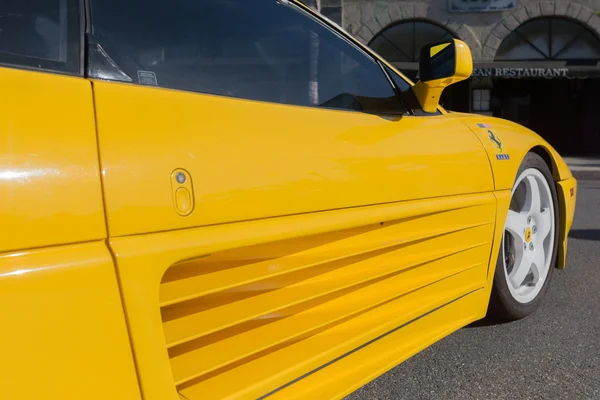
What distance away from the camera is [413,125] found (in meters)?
2.12

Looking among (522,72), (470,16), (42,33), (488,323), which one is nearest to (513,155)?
(488,323)

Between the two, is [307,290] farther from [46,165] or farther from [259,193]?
[46,165]

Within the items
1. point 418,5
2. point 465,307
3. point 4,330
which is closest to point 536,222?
point 465,307

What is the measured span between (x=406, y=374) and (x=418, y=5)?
14278 mm

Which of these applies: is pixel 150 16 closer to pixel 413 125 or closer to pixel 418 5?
pixel 413 125

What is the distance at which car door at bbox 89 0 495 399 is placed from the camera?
1196 mm

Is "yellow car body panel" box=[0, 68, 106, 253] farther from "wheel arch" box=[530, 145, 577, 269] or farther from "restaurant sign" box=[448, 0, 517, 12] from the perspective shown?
"restaurant sign" box=[448, 0, 517, 12]

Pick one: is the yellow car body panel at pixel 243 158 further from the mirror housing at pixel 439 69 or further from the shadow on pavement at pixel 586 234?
the shadow on pavement at pixel 586 234

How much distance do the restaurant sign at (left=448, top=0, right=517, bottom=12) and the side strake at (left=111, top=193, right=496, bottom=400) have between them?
1420 centimetres

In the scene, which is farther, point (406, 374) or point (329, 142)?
point (406, 374)

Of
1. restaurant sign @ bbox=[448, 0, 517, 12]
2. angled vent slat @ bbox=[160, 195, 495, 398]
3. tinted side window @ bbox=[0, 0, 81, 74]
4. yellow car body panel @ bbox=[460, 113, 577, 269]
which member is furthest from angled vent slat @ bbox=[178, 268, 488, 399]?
restaurant sign @ bbox=[448, 0, 517, 12]

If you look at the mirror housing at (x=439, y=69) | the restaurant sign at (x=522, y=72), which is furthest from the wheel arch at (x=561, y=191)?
the restaurant sign at (x=522, y=72)

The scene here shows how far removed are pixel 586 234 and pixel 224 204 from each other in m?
4.70

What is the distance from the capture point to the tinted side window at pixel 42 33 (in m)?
1.21
